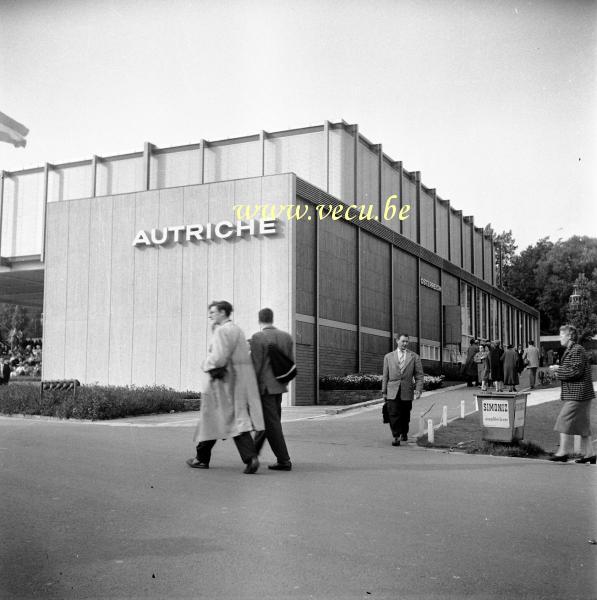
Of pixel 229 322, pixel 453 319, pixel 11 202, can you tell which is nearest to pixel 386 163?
pixel 453 319

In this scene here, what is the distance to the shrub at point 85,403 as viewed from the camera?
17625 mm

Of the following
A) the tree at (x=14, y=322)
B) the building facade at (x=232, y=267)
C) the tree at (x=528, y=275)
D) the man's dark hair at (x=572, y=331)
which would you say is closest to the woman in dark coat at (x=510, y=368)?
the building facade at (x=232, y=267)

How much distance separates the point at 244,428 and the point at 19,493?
2.41m

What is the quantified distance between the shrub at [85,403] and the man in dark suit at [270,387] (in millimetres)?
9382

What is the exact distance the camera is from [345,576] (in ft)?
14.7

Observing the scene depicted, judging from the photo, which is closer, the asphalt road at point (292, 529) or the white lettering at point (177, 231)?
the asphalt road at point (292, 529)

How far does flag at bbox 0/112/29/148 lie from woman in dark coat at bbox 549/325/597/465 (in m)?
7.06

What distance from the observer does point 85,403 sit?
17.6m

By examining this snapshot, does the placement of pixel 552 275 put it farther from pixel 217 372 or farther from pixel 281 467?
pixel 217 372

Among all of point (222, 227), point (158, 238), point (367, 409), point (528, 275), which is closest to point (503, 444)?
Result: point (367, 409)

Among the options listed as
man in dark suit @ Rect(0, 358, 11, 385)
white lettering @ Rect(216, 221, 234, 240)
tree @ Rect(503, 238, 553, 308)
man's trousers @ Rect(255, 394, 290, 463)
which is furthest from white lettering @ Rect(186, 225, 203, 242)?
tree @ Rect(503, 238, 553, 308)

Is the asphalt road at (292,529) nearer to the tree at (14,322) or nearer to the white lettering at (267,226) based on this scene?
the white lettering at (267,226)

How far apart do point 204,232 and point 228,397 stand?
18801 mm

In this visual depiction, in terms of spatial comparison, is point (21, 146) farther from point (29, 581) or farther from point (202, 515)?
point (29, 581)
